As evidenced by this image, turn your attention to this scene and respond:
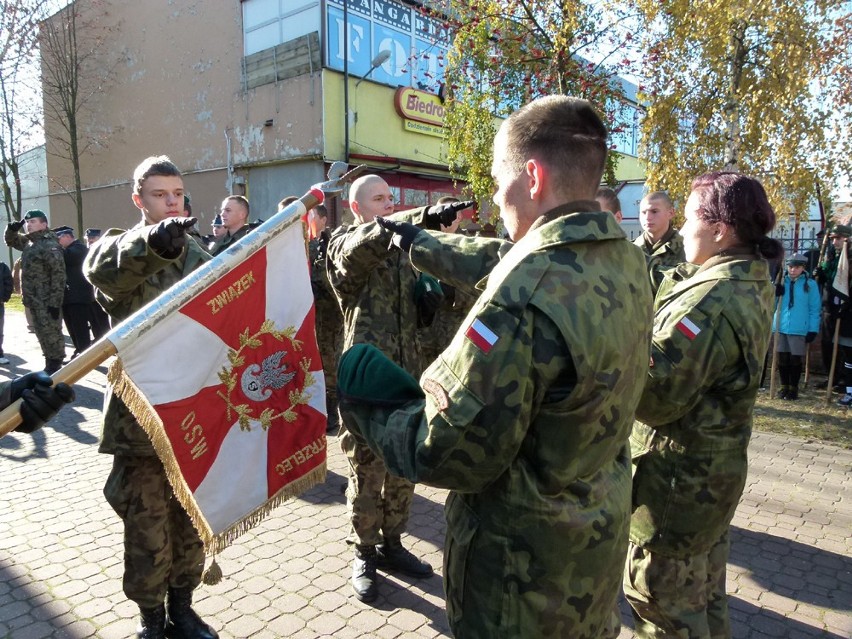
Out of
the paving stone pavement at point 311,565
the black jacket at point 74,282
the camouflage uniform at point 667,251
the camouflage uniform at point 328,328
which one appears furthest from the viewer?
the black jacket at point 74,282

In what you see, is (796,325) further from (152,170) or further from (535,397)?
(152,170)

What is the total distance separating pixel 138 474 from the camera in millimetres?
2672

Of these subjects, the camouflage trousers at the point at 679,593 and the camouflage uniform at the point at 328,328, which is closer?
the camouflage trousers at the point at 679,593

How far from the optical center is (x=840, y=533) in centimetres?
429

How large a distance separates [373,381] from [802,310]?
8452 mm

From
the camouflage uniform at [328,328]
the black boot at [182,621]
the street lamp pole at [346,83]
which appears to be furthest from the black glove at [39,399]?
the street lamp pole at [346,83]

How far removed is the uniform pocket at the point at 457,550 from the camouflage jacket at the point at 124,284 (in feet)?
5.05

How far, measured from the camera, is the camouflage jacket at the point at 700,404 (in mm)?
2113

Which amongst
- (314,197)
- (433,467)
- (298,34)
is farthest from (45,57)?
(433,467)

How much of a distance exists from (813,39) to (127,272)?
324 inches

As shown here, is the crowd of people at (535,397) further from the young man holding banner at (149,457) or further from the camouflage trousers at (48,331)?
the camouflage trousers at (48,331)

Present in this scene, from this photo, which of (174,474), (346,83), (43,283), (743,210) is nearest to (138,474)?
(174,474)

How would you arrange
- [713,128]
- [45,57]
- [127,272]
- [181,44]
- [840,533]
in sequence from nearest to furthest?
[127,272], [840,533], [713,128], [181,44], [45,57]

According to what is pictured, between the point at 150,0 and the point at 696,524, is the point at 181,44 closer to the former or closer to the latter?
the point at 150,0
